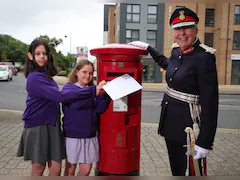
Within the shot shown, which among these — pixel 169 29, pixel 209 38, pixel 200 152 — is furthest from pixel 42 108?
pixel 209 38

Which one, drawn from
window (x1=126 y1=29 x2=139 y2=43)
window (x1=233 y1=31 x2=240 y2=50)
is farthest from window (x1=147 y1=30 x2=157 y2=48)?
window (x1=233 y1=31 x2=240 y2=50)

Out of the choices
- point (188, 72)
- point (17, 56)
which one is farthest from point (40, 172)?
point (17, 56)

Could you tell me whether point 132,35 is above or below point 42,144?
above

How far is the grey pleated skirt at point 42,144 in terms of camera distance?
2297mm

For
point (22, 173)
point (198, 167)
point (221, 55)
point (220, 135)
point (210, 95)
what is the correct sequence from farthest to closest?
point (221, 55) → point (220, 135) → point (22, 173) → point (198, 167) → point (210, 95)

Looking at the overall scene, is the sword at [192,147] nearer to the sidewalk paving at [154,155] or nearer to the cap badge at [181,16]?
the cap badge at [181,16]

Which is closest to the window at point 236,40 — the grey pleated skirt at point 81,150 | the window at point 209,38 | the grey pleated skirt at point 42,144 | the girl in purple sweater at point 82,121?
the window at point 209,38

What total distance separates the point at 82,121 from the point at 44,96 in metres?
0.44

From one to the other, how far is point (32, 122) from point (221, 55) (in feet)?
76.0

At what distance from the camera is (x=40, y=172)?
2424 millimetres

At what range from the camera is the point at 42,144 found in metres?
2.30

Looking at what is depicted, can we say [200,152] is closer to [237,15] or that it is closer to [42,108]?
[42,108]

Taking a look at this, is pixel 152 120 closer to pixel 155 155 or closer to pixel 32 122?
pixel 155 155

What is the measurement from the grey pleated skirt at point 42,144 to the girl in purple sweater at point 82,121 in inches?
4.2
